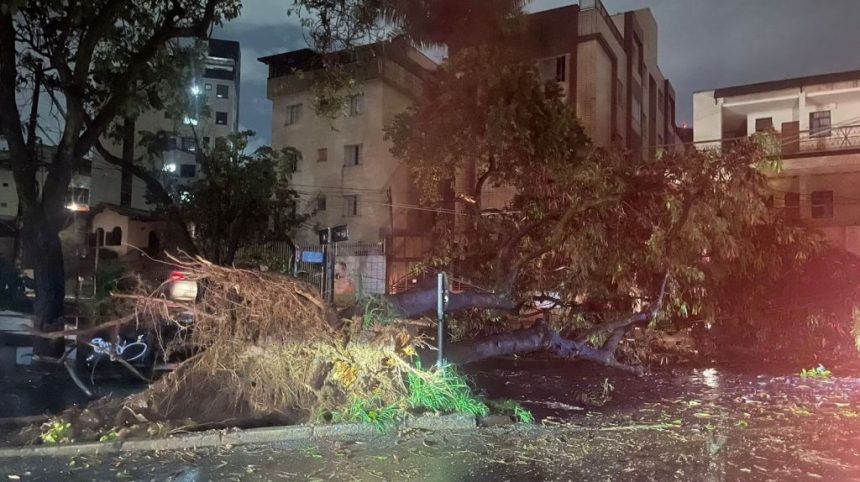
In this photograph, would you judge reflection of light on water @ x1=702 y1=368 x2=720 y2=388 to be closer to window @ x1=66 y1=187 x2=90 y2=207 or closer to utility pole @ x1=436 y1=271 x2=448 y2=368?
utility pole @ x1=436 y1=271 x2=448 y2=368

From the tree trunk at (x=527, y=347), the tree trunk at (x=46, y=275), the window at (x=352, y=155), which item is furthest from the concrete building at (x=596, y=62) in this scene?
the tree trunk at (x=46, y=275)

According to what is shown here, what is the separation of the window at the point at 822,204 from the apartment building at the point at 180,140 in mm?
22499

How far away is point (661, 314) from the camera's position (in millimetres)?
11641

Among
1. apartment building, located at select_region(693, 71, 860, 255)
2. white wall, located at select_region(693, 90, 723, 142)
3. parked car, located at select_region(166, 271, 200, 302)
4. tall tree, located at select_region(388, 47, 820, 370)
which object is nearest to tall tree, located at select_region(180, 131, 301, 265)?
tall tree, located at select_region(388, 47, 820, 370)

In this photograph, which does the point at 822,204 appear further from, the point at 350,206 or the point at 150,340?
the point at 150,340

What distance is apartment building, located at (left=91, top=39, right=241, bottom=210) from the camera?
113 ft

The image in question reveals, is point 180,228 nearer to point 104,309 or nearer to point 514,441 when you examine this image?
point 104,309

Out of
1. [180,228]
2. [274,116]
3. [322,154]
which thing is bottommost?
[180,228]

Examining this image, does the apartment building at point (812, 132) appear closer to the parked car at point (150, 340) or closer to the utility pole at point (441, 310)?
the utility pole at point (441, 310)

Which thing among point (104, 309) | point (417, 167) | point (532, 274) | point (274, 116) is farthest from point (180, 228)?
point (274, 116)

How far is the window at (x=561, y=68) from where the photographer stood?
24.1m

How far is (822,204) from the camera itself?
2233cm

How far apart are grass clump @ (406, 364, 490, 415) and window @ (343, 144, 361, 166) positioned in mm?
20030

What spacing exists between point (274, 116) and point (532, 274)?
20021 mm
